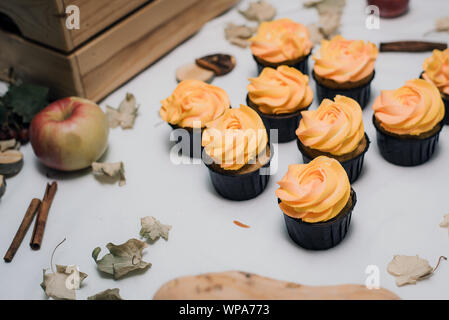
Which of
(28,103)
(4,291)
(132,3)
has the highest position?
(132,3)

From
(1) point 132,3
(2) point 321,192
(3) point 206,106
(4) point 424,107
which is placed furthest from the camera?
(1) point 132,3

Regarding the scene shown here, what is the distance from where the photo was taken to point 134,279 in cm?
137

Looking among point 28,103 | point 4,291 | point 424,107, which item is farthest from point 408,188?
point 28,103

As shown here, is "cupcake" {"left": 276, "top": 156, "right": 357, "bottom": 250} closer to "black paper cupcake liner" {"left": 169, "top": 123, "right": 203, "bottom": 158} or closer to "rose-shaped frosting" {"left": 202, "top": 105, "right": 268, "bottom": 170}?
"rose-shaped frosting" {"left": 202, "top": 105, "right": 268, "bottom": 170}

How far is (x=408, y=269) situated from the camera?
1.31 m

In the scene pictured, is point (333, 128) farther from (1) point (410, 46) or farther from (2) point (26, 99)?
(2) point (26, 99)

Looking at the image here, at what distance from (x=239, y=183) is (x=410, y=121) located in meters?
0.51

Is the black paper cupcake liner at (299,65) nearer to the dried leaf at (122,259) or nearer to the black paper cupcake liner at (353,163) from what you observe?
the black paper cupcake liner at (353,163)

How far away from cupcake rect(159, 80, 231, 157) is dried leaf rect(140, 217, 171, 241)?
305 mm

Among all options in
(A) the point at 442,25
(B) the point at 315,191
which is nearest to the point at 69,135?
(B) the point at 315,191

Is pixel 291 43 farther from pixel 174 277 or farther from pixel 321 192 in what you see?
pixel 174 277

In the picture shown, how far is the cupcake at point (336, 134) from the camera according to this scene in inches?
57.2

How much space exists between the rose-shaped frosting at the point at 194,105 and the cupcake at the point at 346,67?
344 mm

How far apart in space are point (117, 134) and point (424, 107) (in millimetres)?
979
